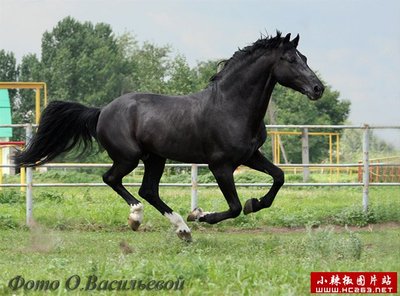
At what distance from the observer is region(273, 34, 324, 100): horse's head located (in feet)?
26.8

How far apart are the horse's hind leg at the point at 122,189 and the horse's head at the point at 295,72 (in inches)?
77.0

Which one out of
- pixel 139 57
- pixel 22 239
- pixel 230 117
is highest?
pixel 139 57

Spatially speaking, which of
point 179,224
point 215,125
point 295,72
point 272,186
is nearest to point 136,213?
point 179,224

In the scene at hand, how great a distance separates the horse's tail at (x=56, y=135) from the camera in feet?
32.1

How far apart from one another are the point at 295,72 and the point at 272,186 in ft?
4.09

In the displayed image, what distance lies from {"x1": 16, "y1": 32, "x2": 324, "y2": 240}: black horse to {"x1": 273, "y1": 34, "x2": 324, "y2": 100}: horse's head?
1 cm

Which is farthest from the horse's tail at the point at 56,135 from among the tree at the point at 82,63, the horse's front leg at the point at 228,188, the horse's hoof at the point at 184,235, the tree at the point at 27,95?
the tree at the point at 82,63

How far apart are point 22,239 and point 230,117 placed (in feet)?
10.7

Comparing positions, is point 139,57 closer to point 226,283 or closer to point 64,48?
point 64,48

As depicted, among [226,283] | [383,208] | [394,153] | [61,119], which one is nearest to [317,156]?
[394,153]

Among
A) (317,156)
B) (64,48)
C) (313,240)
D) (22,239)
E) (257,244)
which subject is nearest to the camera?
(313,240)

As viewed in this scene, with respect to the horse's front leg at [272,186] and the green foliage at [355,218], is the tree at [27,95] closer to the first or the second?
the green foliage at [355,218]

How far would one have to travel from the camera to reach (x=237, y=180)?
61.6 feet

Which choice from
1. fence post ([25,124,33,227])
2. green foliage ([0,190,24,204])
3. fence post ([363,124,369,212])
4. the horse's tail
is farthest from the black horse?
green foliage ([0,190,24,204])
